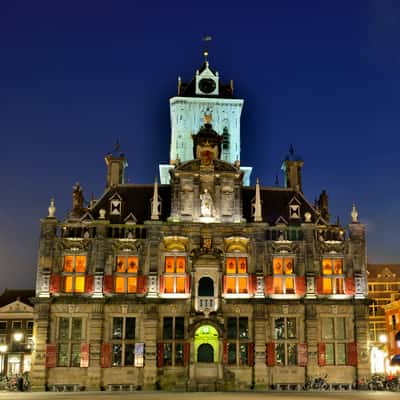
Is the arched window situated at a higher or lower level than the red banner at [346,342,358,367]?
higher

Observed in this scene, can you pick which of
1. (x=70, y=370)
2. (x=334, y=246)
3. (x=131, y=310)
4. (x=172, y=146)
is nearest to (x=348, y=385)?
(x=334, y=246)

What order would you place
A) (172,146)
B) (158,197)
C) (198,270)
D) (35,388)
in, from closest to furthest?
(35,388) < (198,270) < (158,197) < (172,146)

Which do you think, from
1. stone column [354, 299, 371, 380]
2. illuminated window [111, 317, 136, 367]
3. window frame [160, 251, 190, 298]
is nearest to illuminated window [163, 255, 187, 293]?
window frame [160, 251, 190, 298]

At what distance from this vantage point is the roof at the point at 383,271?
324ft

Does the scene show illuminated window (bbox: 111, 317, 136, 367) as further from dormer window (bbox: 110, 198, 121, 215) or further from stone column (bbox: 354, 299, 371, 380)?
stone column (bbox: 354, 299, 371, 380)

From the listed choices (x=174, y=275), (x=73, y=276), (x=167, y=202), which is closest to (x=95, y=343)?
(x=73, y=276)

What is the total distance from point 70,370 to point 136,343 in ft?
18.0

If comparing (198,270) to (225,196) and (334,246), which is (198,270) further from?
(334,246)

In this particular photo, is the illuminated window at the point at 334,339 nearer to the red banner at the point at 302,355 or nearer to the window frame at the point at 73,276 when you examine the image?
the red banner at the point at 302,355

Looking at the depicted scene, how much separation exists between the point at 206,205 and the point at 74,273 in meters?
12.3

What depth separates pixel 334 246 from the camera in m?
52.3

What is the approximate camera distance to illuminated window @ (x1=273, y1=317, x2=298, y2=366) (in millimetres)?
49625

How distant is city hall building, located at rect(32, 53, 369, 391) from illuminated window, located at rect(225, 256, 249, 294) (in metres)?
0.08

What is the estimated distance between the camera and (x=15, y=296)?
81.4 metres
